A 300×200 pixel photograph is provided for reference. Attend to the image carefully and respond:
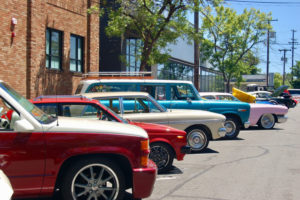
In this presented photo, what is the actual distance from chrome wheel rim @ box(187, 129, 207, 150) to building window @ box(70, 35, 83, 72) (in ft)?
35.6

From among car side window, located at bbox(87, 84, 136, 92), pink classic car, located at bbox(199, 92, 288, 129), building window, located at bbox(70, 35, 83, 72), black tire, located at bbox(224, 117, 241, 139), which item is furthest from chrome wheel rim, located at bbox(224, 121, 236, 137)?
building window, located at bbox(70, 35, 83, 72)

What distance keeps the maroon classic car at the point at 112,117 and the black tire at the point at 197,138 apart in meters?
2.36

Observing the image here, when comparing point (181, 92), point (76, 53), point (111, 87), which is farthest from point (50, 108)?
point (76, 53)

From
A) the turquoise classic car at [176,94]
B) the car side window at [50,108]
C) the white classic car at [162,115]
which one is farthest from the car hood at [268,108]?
the car side window at [50,108]

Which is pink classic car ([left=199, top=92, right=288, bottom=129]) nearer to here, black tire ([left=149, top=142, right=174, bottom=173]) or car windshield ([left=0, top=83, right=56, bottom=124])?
black tire ([left=149, top=142, right=174, bottom=173])

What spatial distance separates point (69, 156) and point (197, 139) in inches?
230

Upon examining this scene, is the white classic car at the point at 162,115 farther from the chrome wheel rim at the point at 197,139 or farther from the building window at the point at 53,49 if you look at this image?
the building window at the point at 53,49

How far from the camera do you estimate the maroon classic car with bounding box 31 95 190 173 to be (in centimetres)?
697

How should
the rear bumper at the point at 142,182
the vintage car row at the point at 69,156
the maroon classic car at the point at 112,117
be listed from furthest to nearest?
the maroon classic car at the point at 112,117
the rear bumper at the point at 142,182
the vintage car row at the point at 69,156

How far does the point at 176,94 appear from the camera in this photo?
11.9 meters

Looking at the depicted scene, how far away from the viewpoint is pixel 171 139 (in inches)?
296

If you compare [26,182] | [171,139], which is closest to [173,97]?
[171,139]

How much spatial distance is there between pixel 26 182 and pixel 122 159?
1.21 metres

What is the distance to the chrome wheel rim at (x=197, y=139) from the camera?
32.7ft
